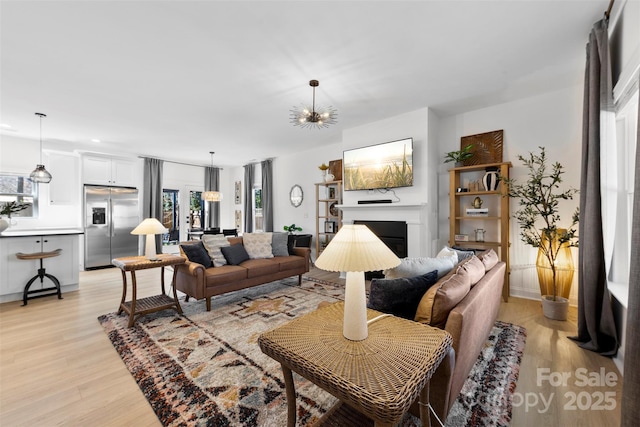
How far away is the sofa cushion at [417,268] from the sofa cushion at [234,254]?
2443 mm

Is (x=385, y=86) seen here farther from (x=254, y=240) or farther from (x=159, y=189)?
(x=159, y=189)

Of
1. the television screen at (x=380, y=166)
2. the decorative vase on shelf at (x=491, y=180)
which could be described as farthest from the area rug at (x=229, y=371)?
the television screen at (x=380, y=166)

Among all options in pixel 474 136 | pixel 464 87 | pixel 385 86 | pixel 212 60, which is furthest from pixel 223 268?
pixel 474 136

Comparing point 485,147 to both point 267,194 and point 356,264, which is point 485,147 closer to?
point 356,264

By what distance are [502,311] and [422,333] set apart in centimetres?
256

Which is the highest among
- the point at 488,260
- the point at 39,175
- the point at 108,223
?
the point at 39,175

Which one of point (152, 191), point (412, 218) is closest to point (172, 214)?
point (152, 191)

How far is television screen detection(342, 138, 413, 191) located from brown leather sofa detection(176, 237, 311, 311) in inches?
66.8

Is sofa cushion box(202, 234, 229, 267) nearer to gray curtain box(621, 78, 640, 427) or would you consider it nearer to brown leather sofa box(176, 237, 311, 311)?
brown leather sofa box(176, 237, 311, 311)

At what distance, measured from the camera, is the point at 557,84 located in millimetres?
3166

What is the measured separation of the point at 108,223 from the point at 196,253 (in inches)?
161

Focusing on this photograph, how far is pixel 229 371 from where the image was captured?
6.43 feet

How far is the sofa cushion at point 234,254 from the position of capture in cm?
366

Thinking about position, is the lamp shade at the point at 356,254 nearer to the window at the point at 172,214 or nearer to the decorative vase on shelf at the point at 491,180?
the decorative vase on shelf at the point at 491,180
